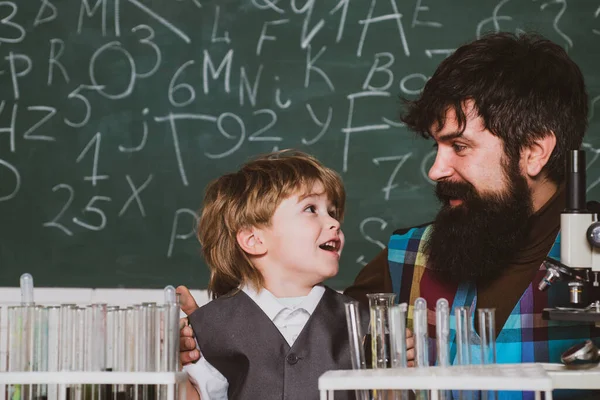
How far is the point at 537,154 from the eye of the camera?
213cm

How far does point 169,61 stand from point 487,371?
2.17 metres

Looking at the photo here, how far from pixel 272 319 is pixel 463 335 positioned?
60 cm

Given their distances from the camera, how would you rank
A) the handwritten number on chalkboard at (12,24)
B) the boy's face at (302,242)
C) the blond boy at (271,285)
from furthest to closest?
the handwritten number on chalkboard at (12,24)
the boy's face at (302,242)
the blond boy at (271,285)

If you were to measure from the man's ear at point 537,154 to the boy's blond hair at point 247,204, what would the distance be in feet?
1.51

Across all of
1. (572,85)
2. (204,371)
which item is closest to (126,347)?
(204,371)

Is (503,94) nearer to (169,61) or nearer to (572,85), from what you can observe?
(572,85)

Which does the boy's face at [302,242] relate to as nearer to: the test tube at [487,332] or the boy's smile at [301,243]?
the boy's smile at [301,243]

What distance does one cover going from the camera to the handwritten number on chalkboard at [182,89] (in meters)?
3.17

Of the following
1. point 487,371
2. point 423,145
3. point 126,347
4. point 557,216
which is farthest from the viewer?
point 423,145

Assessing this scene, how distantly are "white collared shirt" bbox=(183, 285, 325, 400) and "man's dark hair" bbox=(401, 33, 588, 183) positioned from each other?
549 millimetres

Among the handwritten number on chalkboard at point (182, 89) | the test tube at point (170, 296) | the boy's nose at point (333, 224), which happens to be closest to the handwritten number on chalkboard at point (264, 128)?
the handwritten number on chalkboard at point (182, 89)

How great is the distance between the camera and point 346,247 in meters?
3.11

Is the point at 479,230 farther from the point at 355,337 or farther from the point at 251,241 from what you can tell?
the point at 355,337

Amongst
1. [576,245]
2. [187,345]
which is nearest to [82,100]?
[187,345]
